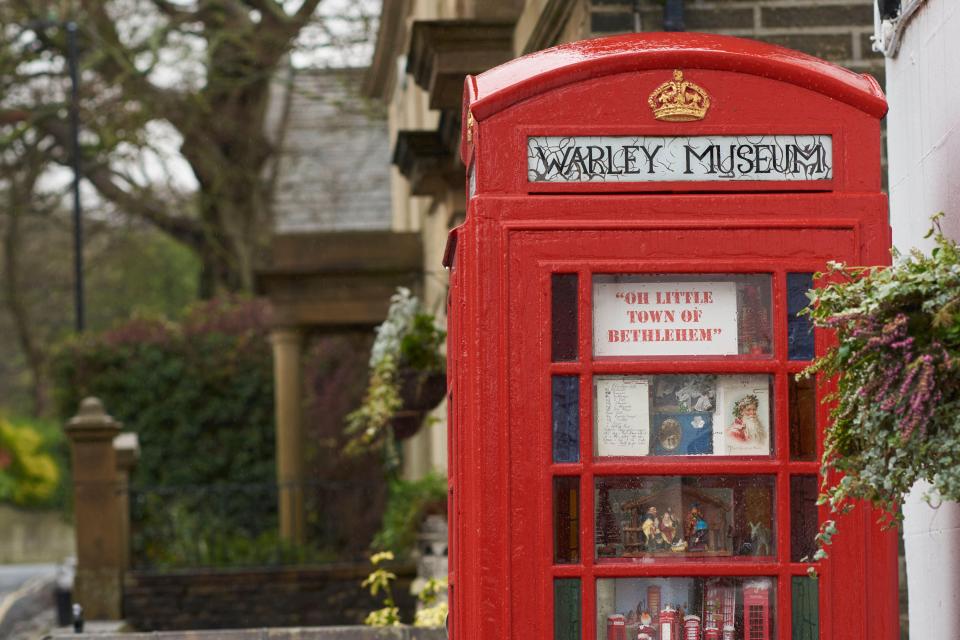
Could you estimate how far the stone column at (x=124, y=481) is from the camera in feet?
52.3

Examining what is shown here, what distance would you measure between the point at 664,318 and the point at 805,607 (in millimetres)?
845

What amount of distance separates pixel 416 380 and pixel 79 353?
13495mm

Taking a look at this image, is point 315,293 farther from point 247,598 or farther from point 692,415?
point 692,415

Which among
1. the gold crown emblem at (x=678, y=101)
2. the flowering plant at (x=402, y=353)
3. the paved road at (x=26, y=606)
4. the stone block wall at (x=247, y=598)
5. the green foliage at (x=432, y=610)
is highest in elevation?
the gold crown emblem at (x=678, y=101)

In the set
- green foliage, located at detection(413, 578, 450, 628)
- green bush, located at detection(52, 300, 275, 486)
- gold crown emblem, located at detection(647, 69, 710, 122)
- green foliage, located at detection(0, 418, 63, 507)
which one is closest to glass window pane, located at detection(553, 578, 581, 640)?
gold crown emblem, located at detection(647, 69, 710, 122)

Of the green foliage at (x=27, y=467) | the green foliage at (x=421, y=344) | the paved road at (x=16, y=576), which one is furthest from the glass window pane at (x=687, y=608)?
the green foliage at (x=27, y=467)

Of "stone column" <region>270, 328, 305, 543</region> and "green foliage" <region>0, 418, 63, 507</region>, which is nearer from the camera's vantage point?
"stone column" <region>270, 328, 305, 543</region>

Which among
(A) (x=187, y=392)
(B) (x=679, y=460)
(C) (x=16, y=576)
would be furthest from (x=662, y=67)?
(C) (x=16, y=576)

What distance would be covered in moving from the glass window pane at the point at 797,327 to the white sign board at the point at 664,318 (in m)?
0.14

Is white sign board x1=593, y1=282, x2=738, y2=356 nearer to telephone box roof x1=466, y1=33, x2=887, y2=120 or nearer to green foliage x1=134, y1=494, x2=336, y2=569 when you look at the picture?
telephone box roof x1=466, y1=33, x2=887, y2=120

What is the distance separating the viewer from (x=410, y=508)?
1307 centimetres

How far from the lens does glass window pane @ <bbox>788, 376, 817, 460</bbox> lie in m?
4.32

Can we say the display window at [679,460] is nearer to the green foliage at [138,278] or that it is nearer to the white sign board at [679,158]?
the white sign board at [679,158]

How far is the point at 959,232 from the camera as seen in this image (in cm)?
470
